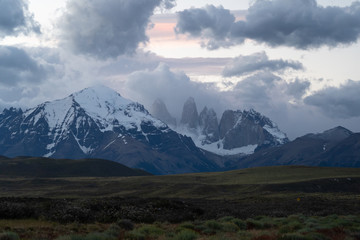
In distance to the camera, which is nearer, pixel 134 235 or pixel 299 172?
pixel 134 235

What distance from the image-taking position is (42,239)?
2669 centimetres

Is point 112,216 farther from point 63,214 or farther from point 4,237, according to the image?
point 4,237

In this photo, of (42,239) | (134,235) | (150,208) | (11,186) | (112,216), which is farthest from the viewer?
(11,186)

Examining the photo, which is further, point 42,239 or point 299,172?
point 299,172

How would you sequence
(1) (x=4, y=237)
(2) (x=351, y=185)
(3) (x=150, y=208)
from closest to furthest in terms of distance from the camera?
(1) (x=4, y=237)
(3) (x=150, y=208)
(2) (x=351, y=185)

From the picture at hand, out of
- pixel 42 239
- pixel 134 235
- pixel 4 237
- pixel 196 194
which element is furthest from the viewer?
pixel 196 194

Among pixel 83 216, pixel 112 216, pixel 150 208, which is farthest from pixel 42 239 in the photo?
pixel 150 208

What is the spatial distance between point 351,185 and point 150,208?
113 meters

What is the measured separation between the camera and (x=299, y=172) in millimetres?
193625

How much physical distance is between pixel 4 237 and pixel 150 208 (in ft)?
98.3

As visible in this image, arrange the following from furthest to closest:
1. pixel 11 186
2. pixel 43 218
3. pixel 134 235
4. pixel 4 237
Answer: pixel 11 186 < pixel 43 218 < pixel 134 235 < pixel 4 237

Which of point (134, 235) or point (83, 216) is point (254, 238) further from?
point (83, 216)

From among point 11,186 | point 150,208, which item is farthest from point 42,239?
point 11,186

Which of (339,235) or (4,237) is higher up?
(4,237)
